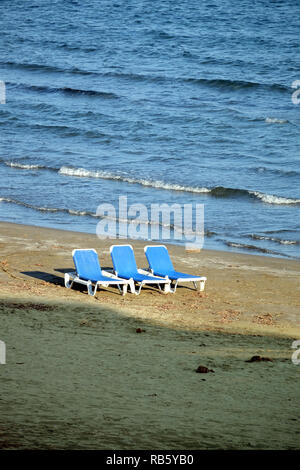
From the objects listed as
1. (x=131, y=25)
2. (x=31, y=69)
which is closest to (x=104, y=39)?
(x=131, y=25)

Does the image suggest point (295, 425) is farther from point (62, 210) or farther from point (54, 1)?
point (54, 1)

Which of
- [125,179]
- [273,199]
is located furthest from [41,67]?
[273,199]

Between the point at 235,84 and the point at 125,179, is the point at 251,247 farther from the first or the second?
the point at 235,84

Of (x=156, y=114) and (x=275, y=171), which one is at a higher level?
(x=156, y=114)

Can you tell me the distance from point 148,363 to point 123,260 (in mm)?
4165

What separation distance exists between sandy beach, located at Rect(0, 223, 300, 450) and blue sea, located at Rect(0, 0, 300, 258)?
439cm

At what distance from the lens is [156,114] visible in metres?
31.9

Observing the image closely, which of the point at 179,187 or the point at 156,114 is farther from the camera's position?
the point at 156,114

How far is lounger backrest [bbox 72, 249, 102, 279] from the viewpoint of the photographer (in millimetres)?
11594

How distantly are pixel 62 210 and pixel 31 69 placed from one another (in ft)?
80.8

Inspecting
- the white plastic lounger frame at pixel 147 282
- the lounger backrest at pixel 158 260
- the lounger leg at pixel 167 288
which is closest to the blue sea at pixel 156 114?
the lounger backrest at pixel 158 260

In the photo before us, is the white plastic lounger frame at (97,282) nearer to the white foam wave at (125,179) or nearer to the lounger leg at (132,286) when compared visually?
the lounger leg at (132,286)

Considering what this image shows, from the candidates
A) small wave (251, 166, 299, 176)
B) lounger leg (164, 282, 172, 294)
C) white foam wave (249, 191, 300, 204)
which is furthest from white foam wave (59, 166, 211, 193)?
lounger leg (164, 282, 172, 294)

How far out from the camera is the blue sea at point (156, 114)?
20.1 meters
